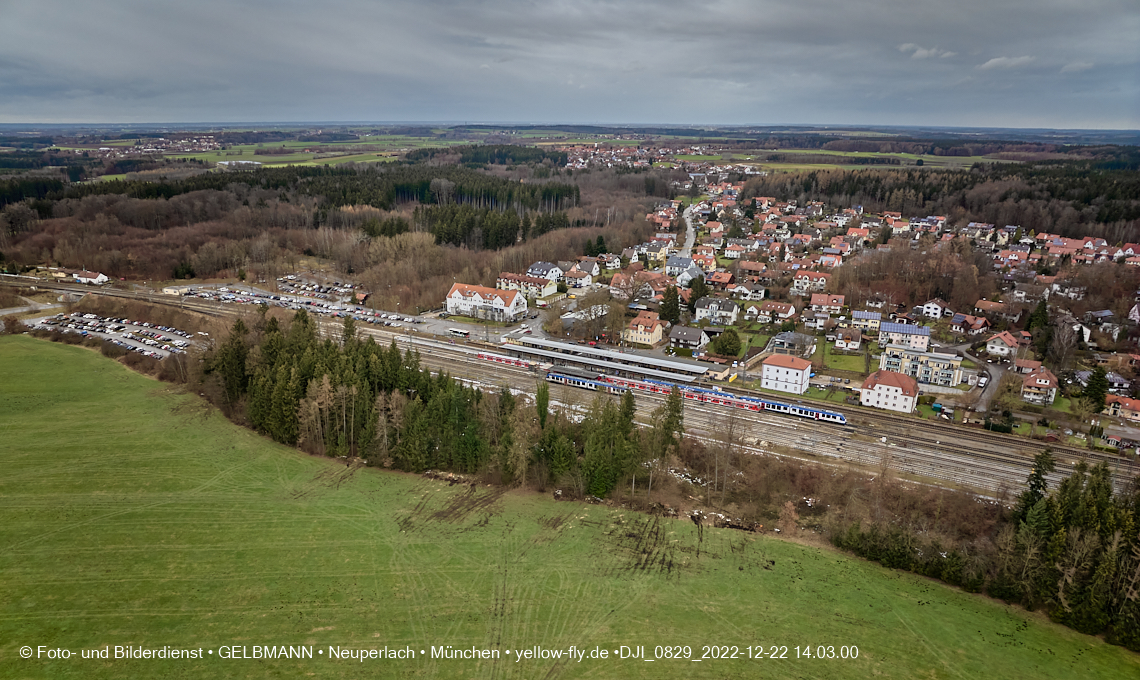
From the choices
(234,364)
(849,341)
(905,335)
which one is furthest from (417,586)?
(905,335)

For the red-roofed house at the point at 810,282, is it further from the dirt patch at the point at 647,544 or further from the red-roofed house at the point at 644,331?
the dirt patch at the point at 647,544

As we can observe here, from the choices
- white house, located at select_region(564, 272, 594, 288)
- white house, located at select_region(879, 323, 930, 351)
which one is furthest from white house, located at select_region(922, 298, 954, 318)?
white house, located at select_region(564, 272, 594, 288)

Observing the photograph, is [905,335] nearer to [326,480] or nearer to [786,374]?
[786,374]

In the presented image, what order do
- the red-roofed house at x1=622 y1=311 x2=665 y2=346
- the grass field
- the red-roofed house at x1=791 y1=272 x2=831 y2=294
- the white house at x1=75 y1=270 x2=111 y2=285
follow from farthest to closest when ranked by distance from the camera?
1. the white house at x1=75 y1=270 x2=111 y2=285
2. the red-roofed house at x1=791 y1=272 x2=831 y2=294
3. the red-roofed house at x1=622 y1=311 x2=665 y2=346
4. the grass field

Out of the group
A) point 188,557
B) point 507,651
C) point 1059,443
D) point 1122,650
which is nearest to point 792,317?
point 1059,443

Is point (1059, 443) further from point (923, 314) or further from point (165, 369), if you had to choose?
point (165, 369)

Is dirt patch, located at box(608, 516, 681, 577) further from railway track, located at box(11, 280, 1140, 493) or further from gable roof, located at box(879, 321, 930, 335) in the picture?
gable roof, located at box(879, 321, 930, 335)

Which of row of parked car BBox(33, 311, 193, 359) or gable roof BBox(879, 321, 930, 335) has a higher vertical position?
gable roof BBox(879, 321, 930, 335)

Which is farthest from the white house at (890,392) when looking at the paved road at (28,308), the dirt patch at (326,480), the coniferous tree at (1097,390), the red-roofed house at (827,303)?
the paved road at (28,308)
